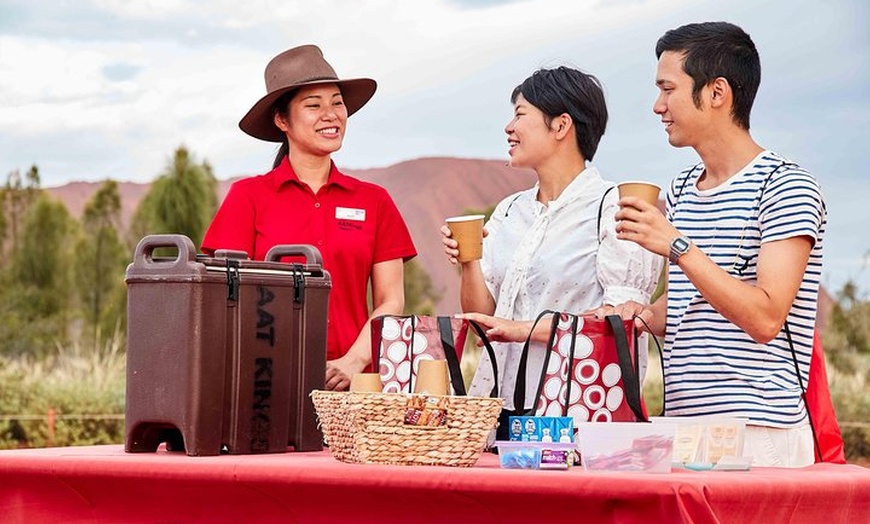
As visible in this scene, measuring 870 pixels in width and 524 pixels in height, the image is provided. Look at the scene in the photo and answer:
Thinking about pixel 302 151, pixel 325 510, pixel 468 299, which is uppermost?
pixel 302 151

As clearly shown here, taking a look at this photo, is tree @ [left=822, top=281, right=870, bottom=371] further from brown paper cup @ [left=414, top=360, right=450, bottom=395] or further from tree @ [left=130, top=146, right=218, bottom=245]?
brown paper cup @ [left=414, top=360, right=450, bottom=395]

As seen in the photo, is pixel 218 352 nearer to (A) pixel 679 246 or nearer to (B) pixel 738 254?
(A) pixel 679 246

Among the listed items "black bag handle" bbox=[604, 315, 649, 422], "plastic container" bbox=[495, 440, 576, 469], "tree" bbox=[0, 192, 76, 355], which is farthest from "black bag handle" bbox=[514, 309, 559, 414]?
"tree" bbox=[0, 192, 76, 355]

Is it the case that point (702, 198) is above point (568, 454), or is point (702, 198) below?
above

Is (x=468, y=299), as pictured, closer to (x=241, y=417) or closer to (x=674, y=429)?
(x=241, y=417)

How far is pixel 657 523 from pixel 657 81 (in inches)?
46.5

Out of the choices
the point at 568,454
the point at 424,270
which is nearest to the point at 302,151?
the point at 568,454

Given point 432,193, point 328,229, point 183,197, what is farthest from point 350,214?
point 432,193

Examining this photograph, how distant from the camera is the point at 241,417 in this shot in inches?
125

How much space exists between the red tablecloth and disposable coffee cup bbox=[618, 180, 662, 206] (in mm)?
574

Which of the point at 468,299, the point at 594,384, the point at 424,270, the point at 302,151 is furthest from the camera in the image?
the point at 424,270

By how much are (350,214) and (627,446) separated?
1677mm

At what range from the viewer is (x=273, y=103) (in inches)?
166

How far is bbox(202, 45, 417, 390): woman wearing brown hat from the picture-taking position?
4.04 m
